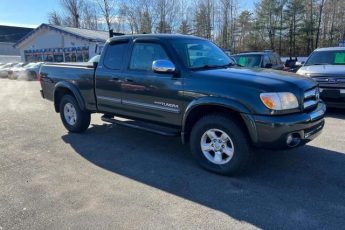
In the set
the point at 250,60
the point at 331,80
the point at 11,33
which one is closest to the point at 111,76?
the point at 331,80

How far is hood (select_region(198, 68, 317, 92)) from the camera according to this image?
415 centimetres

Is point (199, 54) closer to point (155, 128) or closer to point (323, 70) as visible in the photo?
point (155, 128)

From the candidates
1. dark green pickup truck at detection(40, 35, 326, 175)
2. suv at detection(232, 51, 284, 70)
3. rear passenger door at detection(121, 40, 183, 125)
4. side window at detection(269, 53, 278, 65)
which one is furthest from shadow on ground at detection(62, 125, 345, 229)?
side window at detection(269, 53, 278, 65)

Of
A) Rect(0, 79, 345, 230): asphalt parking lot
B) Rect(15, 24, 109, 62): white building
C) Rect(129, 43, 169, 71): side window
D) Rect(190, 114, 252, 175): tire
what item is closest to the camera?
Rect(0, 79, 345, 230): asphalt parking lot

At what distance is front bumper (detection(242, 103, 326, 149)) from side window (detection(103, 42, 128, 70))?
2586mm

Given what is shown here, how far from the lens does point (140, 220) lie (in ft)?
11.6

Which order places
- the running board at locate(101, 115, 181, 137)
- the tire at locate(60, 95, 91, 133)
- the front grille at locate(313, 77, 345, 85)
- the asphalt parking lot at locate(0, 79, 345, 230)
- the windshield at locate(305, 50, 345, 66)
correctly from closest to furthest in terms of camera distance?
the asphalt parking lot at locate(0, 79, 345, 230), the running board at locate(101, 115, 181, 137), the tire at locate(60, 95, 91, 133), the front grille at locate(313, 77, 345, 85), the windshield at locate(305, 50, 345, 66)

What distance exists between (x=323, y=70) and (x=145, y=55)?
17.3 ft

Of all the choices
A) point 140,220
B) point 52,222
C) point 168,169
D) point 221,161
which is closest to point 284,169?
point 221,161

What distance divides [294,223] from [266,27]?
46.6 metres

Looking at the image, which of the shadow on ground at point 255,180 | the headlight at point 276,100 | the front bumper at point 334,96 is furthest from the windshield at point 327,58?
the headlight at point 276,100

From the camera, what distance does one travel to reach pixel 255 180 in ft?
14.6

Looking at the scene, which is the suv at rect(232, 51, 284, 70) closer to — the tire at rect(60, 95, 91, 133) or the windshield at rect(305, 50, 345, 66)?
the windshield at rect(305, 50, 345, 66)

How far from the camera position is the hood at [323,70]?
8180 millimetres
